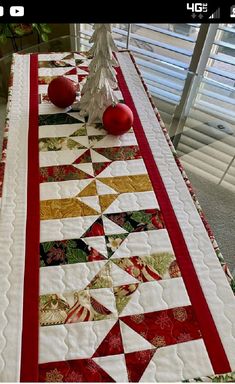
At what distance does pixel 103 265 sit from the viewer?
677mm

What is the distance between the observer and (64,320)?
600 millimetres

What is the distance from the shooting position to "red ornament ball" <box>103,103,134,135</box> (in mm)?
910

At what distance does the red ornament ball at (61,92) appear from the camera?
3.18 feet

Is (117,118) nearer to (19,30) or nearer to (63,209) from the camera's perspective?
(63,209)

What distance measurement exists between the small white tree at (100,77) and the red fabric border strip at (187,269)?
0.13m

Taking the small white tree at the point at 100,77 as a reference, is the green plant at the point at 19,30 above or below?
below

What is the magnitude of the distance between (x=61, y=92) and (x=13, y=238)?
0.48 meters

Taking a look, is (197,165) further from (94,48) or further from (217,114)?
(94,48)
